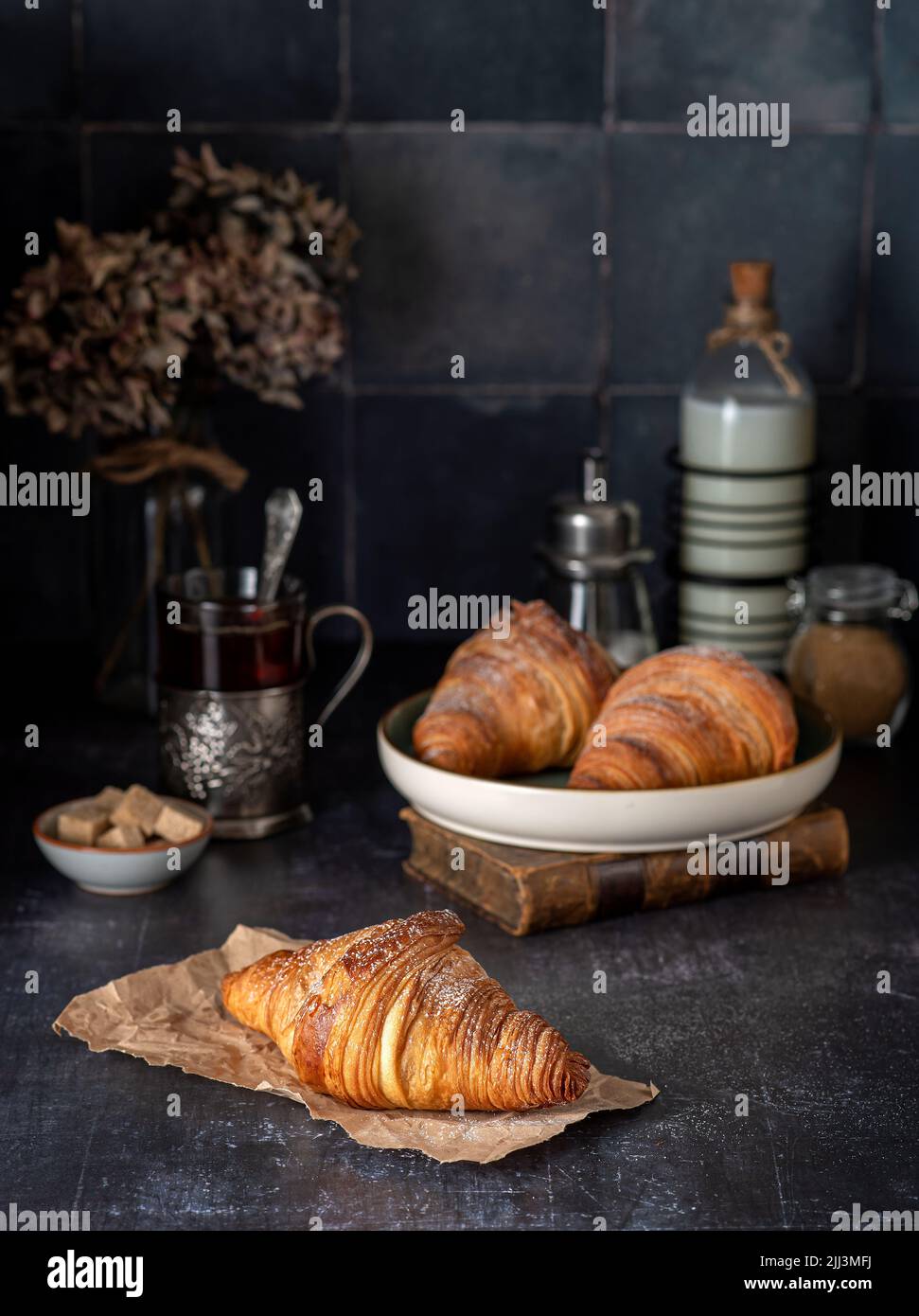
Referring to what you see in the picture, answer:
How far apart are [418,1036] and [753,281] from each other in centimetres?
92

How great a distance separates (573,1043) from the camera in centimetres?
94

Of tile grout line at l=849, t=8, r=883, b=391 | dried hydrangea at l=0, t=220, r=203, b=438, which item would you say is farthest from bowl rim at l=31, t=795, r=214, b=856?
tile grout line at l=849, t=8, r=883, b=391

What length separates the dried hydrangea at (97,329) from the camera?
4.60ft

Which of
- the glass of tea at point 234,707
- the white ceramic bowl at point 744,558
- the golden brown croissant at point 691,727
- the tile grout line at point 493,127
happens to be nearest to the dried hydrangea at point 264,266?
the tile grout line at point 493,127

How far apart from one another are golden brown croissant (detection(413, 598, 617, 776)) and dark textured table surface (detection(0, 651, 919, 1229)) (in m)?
0.11

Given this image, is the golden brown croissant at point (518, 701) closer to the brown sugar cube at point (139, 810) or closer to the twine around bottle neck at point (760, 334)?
the brown sugar cube at point (139, 810)

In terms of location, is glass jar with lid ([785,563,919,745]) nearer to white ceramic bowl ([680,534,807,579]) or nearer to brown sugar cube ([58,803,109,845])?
white ceramic bowl ([680,534,807,579])

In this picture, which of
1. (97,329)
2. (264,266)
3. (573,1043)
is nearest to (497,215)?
(264,266)

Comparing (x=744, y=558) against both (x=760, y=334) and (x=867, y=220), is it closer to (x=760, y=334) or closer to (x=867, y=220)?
(x=760, y=334)

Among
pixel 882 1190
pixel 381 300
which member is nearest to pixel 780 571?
pixel 381 300

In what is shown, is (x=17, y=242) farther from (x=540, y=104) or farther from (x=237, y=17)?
(x=540, y=104)

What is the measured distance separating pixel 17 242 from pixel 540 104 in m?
0.54

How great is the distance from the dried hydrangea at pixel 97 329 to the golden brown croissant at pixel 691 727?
1.69 feet

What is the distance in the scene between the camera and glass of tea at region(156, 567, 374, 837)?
4.06 feet
